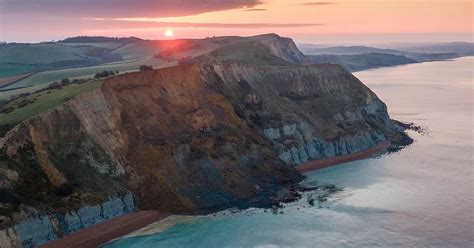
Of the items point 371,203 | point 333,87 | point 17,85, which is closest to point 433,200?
point 371,203

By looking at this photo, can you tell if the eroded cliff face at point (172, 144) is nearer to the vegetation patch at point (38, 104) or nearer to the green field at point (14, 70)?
the vegetation patch at point (38, 104)

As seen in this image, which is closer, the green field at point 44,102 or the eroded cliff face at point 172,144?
the eroded cliff face at point 172,144

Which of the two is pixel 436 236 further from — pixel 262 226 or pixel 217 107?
pixel 217 107

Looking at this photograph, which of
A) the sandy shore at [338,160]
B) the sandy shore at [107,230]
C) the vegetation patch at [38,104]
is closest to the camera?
the sandy shore at [107,230]

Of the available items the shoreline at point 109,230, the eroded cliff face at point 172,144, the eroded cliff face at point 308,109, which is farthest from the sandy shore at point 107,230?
the eroded cliff face at point 308,109

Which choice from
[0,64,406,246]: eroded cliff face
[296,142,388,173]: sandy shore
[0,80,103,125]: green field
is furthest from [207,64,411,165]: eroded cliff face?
[0,80,103,125]: green field

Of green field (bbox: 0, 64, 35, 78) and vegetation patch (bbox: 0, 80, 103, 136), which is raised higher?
green field (bbox: 0, 64, 35, 78)

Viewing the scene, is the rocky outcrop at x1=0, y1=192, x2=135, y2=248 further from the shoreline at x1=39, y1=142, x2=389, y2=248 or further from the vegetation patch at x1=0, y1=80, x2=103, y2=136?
the vegetation patch at x1=0, y1=80, x2=103, y2=136
